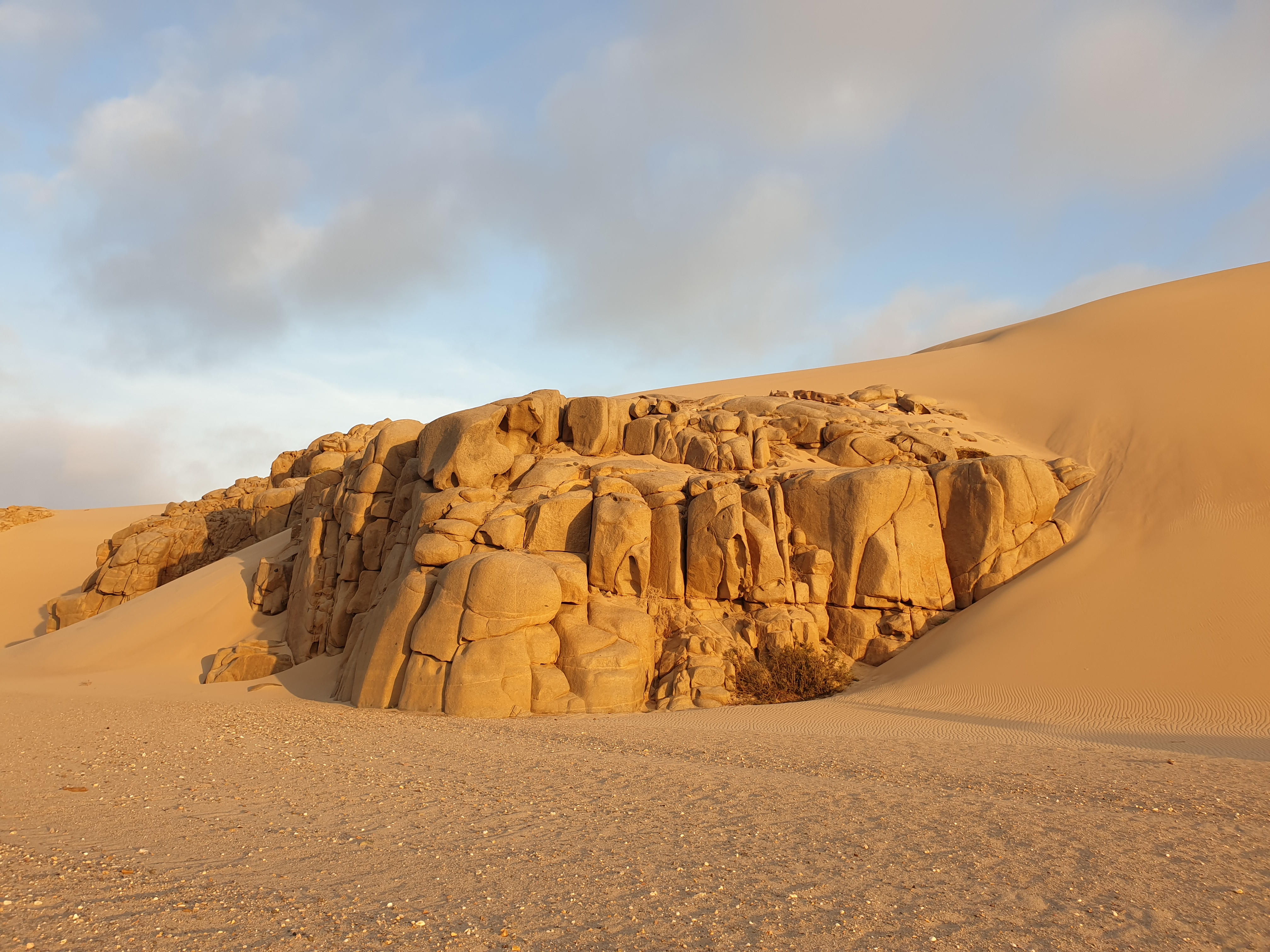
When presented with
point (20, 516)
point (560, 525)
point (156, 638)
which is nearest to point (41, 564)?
point (20, 516)

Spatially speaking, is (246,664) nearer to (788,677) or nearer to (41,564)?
(788,677)

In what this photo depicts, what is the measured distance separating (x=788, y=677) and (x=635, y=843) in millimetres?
9803

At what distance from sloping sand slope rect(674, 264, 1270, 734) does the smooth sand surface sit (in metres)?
0.07

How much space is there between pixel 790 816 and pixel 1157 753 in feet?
19.8

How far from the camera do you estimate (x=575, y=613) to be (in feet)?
51.4

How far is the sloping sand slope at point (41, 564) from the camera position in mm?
31281

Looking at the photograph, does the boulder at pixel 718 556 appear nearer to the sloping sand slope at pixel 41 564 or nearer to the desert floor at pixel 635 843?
the desert floor at pixel 635 843

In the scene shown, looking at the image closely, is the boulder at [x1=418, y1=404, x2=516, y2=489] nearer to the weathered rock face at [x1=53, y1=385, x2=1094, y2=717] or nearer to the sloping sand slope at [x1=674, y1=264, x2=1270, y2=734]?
the weathered rock face at [x1=53, y1=385, x2=1094, y2=717]

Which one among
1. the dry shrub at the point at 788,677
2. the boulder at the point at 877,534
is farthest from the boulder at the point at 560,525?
the boulder at the point at 877,534

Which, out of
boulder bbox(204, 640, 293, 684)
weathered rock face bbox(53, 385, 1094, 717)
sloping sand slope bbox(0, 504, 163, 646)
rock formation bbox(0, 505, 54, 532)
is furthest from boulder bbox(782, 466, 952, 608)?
rock formation bbox(0, 505, 54, 532)

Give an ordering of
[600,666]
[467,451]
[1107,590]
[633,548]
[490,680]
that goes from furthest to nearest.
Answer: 1. [467,451]
2. [633,548]
3. [1107,590]
4. [600,666]
5. [490,680]

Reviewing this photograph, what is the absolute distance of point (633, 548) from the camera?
1666cm

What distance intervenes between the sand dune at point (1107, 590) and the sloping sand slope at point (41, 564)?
0.17 meters

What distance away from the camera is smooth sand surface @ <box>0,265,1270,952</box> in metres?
4.81
